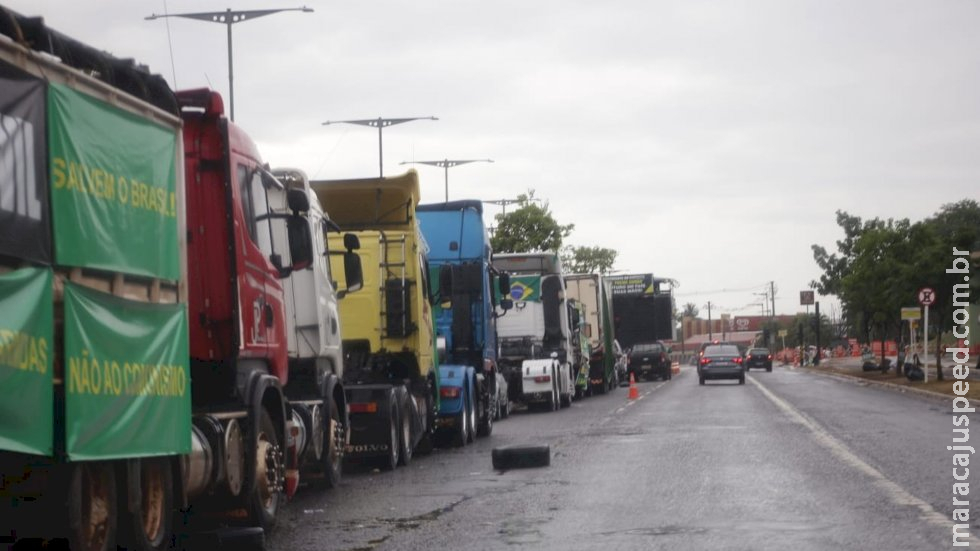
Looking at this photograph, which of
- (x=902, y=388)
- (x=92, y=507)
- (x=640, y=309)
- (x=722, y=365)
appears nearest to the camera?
(x=92, y=507)

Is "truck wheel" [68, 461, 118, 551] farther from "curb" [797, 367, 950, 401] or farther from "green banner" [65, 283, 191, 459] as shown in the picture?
"curb" [797, 367, 950, 401]

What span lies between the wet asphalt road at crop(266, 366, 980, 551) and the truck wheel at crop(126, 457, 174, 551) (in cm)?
157

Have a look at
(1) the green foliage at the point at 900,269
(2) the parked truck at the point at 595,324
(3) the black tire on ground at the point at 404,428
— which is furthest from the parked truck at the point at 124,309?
(1) the green foliage at the point at 900,269

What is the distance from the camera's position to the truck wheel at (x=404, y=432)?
1941 centimetres

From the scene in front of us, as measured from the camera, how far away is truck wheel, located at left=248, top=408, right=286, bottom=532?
11.8m

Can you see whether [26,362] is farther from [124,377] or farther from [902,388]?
[902,388]

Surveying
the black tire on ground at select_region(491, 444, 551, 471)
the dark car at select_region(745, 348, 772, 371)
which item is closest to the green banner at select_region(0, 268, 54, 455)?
the black tire on ground at select_region(491, 444, 551, 471)

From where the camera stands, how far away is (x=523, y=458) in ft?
59.4

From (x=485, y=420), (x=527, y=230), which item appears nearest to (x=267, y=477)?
(x=485, y=420)

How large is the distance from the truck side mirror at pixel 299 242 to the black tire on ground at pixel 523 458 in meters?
5.59

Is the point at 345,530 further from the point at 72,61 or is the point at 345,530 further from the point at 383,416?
the point at 383,416

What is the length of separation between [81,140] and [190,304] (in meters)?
3.36

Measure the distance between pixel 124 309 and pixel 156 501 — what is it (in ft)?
4.97

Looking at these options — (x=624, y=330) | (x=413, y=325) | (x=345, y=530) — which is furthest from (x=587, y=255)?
(x=345, y=530)
